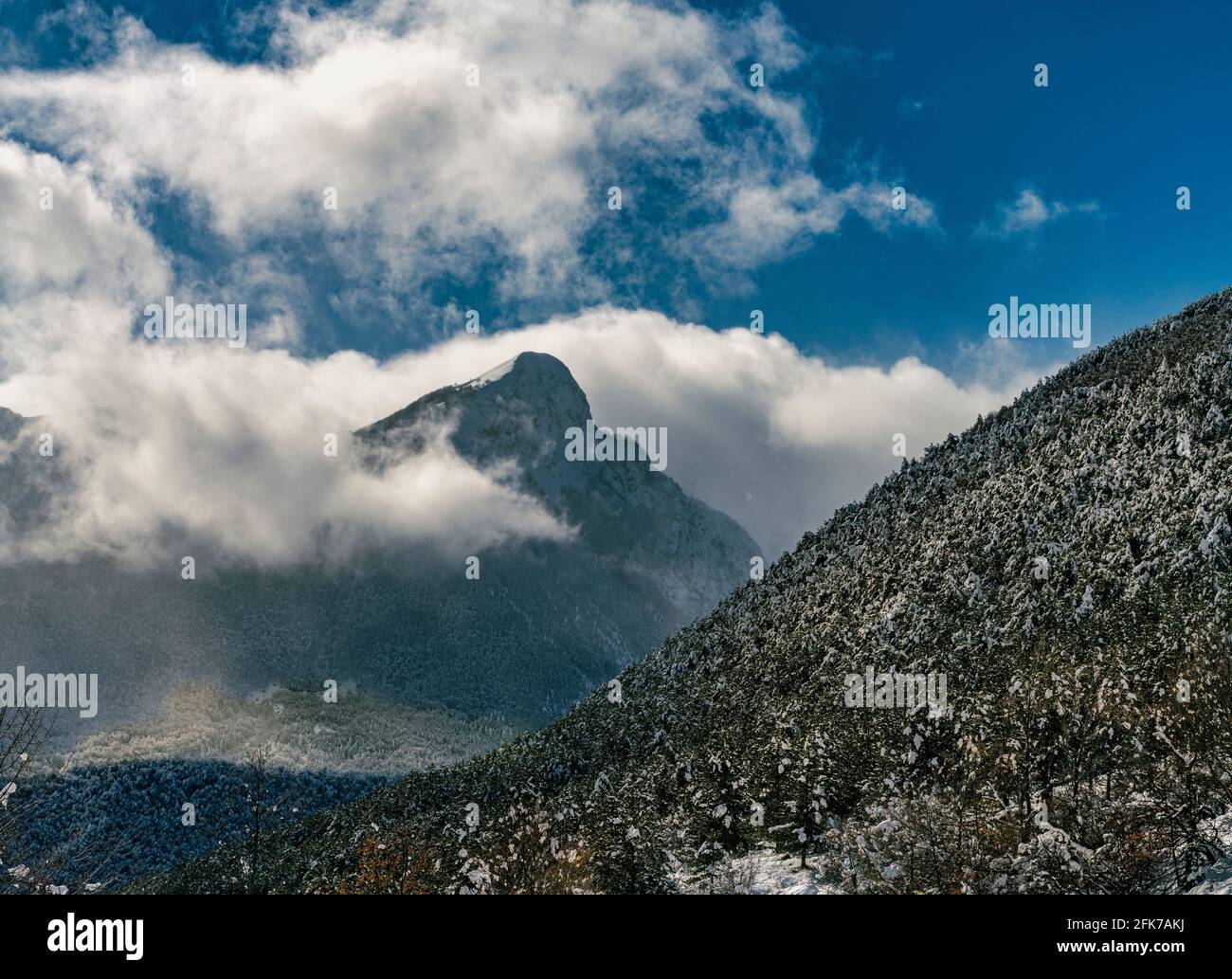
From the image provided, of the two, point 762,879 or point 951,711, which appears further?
point 951,711

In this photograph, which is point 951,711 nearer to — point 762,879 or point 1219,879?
point 762,879

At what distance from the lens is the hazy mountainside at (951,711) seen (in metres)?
22.3

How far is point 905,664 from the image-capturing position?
61.4m

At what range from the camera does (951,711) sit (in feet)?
163

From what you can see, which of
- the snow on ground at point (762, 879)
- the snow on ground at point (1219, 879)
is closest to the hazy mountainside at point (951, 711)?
the snow on ground at point (1219, 879)

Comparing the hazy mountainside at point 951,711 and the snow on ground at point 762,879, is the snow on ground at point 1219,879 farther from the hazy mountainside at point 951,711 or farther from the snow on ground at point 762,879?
the snow on ground at point 762,879

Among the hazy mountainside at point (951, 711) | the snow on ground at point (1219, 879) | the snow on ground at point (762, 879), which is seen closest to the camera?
the snow on ground at point (1219, 879)

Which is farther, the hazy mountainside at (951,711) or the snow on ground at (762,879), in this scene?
the snow on ground at (762,879)

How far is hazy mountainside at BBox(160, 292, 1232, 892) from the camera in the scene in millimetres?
22297

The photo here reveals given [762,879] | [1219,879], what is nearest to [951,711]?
[762,879]
